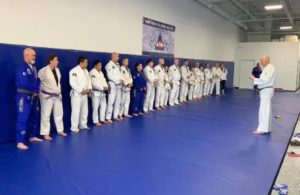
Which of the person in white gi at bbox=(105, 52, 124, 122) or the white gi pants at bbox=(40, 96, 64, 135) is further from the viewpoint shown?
the person in white gi at bbox=(105, 52, 124, 122)

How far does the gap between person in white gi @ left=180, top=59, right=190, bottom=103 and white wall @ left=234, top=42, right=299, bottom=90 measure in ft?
28.8

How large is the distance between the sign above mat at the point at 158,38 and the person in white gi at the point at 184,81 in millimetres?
674

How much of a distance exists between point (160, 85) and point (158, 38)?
179cm

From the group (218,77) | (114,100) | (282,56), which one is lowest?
(114,100)

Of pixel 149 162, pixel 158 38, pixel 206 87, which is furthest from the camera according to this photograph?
pixel 206 87

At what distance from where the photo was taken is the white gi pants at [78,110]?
5086 mm

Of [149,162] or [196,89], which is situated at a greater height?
[196,89]

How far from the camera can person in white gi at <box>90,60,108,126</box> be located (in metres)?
5.52

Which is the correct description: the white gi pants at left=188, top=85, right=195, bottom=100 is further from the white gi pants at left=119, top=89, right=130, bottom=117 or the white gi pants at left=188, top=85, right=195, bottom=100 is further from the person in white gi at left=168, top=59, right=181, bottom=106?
the white gi pants at left=119, top=89, right=130, bottom=117

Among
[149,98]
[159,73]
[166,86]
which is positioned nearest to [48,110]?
[149,98]

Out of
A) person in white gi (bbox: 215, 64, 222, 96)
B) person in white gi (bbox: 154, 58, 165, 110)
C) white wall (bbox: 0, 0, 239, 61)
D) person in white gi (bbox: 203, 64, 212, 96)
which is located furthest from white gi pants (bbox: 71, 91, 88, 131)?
person in white gi (bbox: 215, 64, 222, 96)

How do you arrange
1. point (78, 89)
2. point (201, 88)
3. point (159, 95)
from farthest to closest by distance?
point (201, 88) < point (159, 95) < point (78, 89)

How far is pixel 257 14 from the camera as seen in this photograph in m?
15.8

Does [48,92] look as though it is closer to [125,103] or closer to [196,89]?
[125,103]
